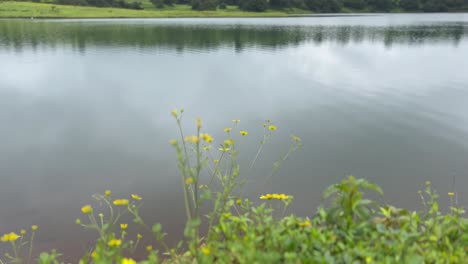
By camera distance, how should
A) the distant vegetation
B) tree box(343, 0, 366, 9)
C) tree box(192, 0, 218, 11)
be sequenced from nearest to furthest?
the distant vegetation < tree box(192, 0, 218, 11) < tree box(343, 0, 366, 9)

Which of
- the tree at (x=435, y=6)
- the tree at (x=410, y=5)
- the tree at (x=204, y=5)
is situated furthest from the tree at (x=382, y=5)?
the tree at (x=204, y=5)

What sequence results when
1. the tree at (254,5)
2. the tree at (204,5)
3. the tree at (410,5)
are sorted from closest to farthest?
the tree at (204,5) < the tree at (254,5) < the tree at (410,5)

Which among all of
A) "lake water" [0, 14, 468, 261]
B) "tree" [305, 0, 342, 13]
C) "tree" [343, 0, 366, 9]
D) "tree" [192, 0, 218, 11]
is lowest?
"lake water" [0, 14, 468, 261]

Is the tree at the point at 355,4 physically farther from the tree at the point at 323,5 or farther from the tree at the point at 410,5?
the tree at the point at 410,5

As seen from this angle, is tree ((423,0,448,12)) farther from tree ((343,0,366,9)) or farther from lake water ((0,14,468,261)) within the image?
lake water ((0,14,468,261))

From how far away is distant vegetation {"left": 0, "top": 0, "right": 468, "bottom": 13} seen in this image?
106438 millimetres

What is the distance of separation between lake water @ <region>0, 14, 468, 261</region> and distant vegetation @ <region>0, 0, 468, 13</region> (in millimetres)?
90367

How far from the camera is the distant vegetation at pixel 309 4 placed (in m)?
106

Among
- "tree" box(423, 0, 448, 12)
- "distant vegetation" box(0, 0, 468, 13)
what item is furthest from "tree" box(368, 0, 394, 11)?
"tree" box(423, 0, 448, 12)

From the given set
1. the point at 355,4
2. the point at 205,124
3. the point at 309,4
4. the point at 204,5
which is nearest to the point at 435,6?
the point at 355,4

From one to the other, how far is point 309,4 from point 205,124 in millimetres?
131806

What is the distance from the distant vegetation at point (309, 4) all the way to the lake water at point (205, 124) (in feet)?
296

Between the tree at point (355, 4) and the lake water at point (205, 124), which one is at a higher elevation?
the tree at point (355, 4)

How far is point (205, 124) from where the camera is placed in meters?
10.6
